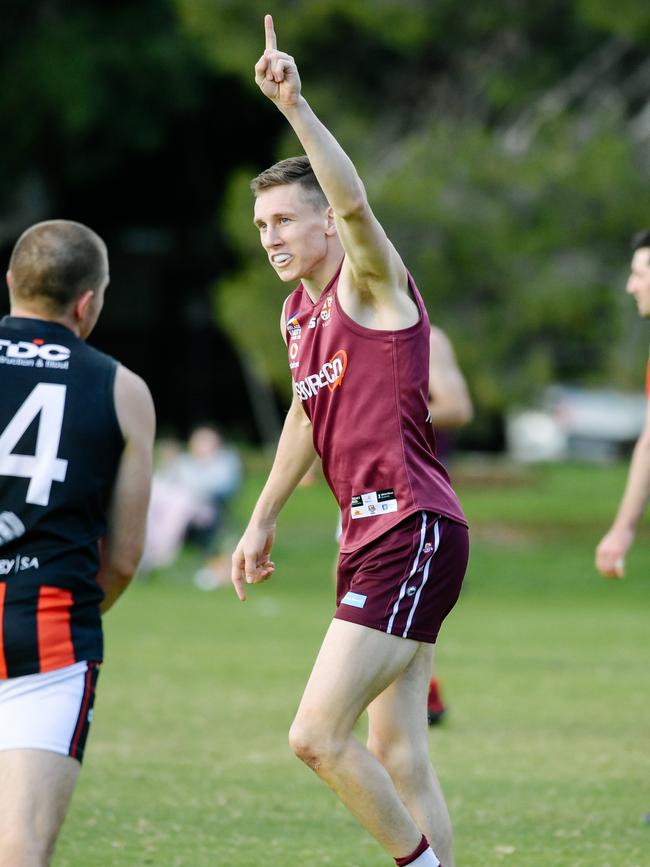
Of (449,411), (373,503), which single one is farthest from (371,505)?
(449,411)

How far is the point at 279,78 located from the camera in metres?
4.71

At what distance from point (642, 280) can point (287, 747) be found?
345 cm

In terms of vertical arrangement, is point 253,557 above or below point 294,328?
below

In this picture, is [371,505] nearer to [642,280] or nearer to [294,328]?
[294,328]

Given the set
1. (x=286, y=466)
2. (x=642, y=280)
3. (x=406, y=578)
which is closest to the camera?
(x=406, y=578)

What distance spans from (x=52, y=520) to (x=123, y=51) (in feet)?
100

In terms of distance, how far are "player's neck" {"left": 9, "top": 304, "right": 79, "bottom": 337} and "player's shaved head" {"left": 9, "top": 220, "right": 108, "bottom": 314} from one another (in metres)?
0.02

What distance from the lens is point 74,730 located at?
4223mm

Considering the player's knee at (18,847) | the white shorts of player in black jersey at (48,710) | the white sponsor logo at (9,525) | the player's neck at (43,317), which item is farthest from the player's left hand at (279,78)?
the player's knee at (18,847)

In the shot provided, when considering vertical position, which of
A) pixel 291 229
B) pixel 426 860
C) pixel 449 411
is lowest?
pixel 426 860

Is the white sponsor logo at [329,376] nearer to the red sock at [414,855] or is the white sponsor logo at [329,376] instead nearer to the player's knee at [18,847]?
the red sock at [414,855]

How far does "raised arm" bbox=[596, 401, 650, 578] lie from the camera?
7027 mm

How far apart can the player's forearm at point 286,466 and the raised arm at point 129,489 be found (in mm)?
1048

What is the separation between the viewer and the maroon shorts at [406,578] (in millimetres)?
4949
